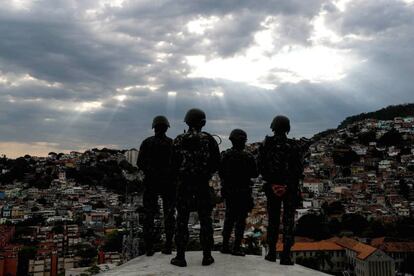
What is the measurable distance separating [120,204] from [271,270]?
116 m

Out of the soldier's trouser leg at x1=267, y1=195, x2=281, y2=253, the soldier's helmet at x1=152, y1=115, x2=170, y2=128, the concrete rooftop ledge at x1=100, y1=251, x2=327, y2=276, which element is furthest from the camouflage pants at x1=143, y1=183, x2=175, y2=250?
the soldier's trouser leg at x1=267, y1=195, x2=281, y2=253

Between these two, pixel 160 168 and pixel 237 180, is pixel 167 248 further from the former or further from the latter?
pixel 237 180

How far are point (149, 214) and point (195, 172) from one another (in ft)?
5.41

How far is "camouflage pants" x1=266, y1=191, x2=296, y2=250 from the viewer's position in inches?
323

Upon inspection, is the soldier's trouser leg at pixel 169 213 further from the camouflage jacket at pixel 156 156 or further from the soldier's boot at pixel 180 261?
the soldier's boot at pixel 180 261

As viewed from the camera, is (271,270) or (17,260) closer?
(271,270)

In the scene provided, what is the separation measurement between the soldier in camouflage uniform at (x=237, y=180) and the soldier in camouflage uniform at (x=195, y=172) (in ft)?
1.74

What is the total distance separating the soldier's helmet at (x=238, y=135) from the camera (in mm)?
8289

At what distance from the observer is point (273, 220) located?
27.2 feet

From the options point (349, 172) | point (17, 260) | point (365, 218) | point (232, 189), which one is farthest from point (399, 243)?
point (349, 172)

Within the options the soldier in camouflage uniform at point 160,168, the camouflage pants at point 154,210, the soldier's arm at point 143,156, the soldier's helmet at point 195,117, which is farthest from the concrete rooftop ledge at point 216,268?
the soldier's helmet at point 195,117

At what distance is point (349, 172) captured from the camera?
432ft

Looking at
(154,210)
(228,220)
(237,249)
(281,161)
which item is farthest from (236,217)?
(154,210)

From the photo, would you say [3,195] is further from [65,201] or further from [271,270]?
[271,270]
